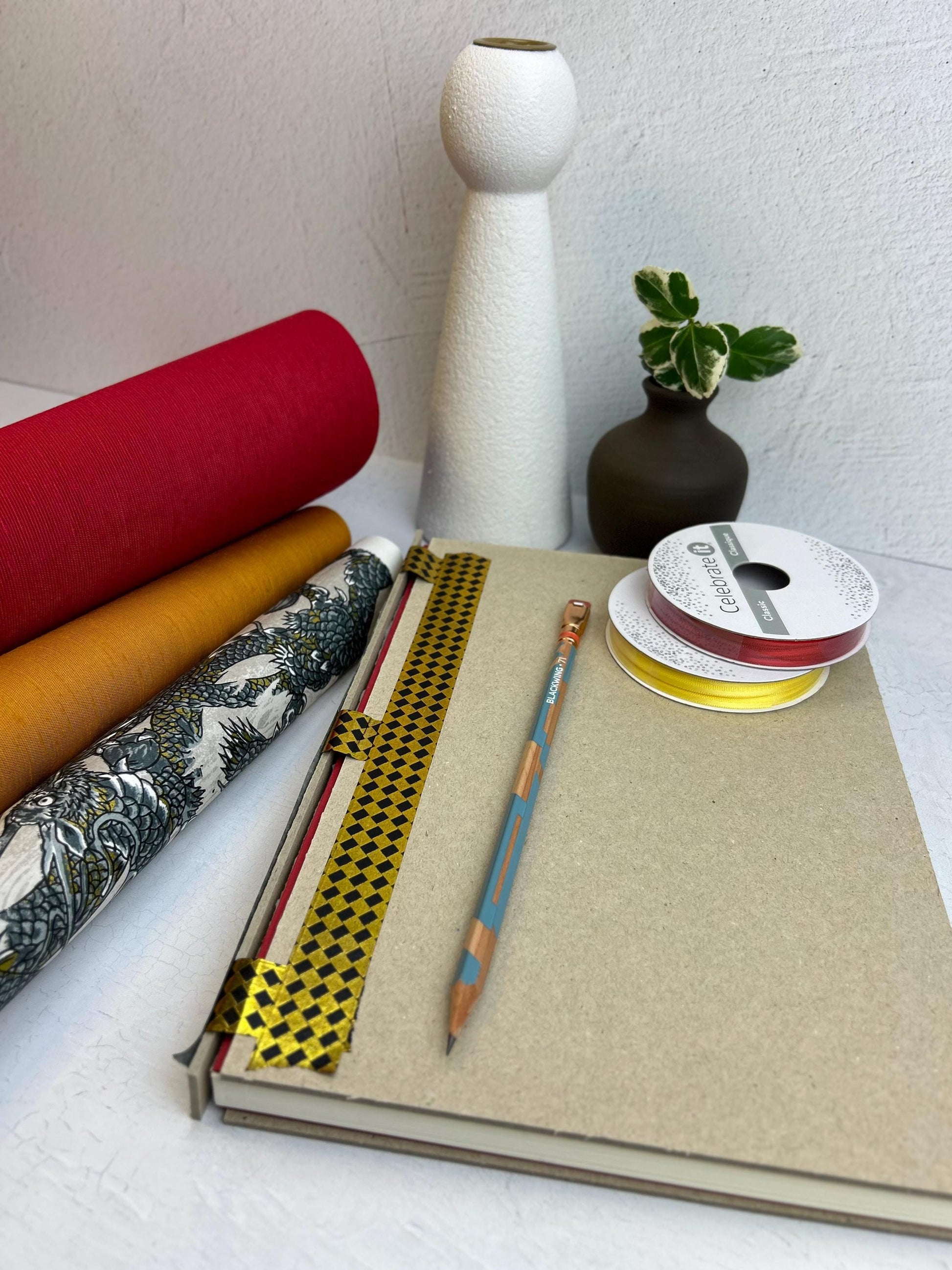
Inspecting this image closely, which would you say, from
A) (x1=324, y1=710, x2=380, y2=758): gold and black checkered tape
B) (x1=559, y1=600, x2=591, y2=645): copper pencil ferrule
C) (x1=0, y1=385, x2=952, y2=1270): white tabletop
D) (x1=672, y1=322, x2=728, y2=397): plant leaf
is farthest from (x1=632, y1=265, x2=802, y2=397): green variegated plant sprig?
(x1=0, y1=385, x2=952, y2=1270): white tabletop

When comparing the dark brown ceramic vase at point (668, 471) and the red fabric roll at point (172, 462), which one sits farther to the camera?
the dark brown ceramic vase at point (668, 471)

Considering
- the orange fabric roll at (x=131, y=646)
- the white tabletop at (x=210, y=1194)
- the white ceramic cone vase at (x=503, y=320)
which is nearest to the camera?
the white tabletop at (x=210, y=1194)

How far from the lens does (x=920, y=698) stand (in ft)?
1.75

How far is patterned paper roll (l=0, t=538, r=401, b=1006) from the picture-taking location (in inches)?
13.6

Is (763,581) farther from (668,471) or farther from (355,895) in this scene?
(355,895)

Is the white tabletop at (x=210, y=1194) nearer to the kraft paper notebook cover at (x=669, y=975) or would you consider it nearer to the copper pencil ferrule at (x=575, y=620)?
the kraft paper notebook cover at (x=669, y=975)

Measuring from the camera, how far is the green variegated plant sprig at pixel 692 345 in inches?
21.0

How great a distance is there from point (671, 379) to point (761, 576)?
13 centimetres

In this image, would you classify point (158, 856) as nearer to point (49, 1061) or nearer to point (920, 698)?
point (49, 1061)


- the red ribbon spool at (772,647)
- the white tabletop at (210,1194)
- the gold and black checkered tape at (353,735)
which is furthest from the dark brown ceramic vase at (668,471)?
the white tabletop at (210,1194)

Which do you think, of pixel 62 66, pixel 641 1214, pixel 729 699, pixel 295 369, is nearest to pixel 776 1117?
pixel 641 1214

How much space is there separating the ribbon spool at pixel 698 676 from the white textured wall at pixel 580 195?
0.71 ft

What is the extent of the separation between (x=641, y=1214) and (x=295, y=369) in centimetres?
42

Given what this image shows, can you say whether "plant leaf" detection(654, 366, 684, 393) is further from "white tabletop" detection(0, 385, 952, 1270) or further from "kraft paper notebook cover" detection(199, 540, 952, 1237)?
"white tabletop" detection(0, 385, 952, 1270)
